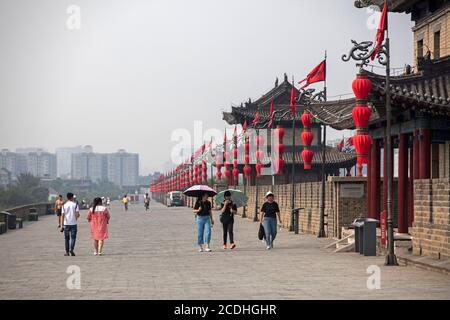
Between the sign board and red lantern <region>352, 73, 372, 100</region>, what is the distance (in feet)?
19.7

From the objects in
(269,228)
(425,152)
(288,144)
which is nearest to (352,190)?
(425,152)

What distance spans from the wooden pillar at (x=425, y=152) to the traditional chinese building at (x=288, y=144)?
45542mm

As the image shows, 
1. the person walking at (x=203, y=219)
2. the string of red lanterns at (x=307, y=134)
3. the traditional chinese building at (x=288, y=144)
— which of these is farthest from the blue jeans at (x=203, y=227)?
the traditional chinese building at (x=288, y=144)

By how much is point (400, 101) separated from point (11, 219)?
23685 mm

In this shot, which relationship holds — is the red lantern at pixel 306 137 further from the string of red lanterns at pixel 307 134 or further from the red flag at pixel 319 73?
the red flag at pixel 319 73

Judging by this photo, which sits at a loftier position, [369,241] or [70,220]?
[70,220]

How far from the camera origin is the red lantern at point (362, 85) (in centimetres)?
2420

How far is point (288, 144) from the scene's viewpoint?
3125 inches

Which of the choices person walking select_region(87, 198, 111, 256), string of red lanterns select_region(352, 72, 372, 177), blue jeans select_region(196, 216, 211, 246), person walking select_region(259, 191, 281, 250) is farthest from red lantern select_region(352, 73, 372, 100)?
person walking select_region(87, 198, 111, 256)

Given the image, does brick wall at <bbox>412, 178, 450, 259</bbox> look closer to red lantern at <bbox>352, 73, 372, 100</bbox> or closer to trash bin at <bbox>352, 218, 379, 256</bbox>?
trash bin at <bbox>352, 218, 379, 256</bbox>

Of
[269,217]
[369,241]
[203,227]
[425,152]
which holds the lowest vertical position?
[369,241]

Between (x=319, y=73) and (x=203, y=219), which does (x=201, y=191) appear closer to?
(x=203, y=219)

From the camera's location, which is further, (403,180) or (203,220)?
(403,180)

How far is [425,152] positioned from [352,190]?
14.9ft
